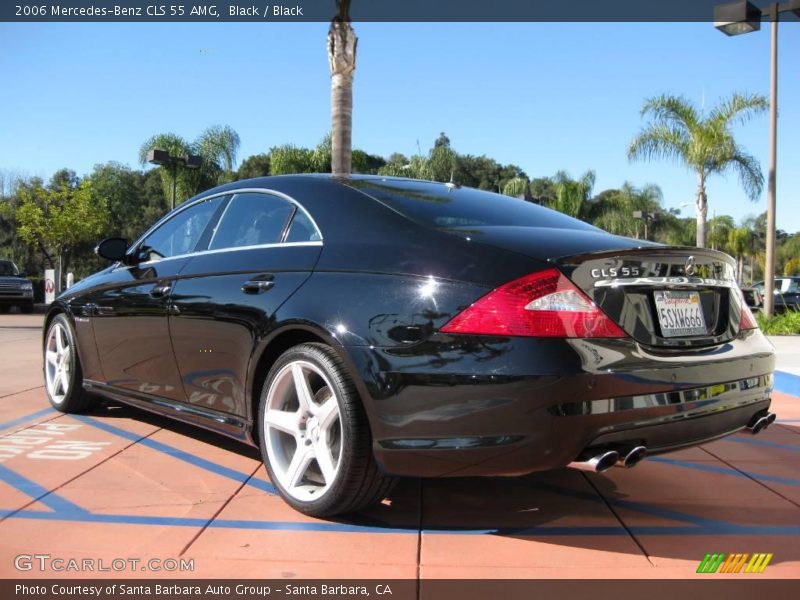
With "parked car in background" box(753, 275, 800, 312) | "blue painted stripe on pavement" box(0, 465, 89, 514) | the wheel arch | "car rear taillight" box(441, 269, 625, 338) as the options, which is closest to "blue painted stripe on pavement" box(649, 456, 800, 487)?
"car rear taillight" box(441, 269, 625, 338)

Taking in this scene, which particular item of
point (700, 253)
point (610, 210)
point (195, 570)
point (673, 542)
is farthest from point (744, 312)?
point (610, 210)

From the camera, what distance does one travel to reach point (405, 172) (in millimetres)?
33750

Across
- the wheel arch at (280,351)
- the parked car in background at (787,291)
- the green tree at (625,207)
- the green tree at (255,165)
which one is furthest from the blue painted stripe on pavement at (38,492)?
the green tree at (255,165)

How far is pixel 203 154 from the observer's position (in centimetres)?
2753

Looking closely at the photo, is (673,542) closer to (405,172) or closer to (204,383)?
(204,383)

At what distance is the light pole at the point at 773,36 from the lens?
461 inches

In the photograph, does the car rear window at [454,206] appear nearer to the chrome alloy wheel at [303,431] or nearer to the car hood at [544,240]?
the car hood at [544,240]

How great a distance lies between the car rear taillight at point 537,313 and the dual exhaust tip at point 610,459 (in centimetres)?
39

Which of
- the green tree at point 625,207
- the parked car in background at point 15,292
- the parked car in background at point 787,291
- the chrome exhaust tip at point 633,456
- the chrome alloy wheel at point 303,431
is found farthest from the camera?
the green tree at point 625,207

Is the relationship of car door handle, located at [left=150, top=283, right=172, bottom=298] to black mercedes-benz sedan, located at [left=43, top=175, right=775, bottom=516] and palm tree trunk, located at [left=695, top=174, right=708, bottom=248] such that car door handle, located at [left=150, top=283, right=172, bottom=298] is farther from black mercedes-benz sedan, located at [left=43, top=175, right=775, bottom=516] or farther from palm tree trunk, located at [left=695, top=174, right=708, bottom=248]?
palm tree trunk, located at [left=695, top=174, right=708, bottom=248]

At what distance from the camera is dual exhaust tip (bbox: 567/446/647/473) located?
7.91 ft

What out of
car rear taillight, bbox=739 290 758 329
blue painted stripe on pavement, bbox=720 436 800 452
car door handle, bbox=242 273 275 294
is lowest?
blue painted stripe on pavement, bbox=720 436 800 452

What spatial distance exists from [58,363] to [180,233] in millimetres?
1645
